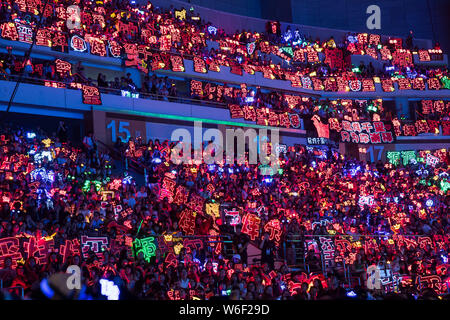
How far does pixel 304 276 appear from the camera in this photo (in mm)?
12172

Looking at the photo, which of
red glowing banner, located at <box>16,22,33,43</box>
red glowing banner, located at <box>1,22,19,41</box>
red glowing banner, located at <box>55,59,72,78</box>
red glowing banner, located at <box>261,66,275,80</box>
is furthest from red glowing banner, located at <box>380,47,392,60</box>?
red glowing banner, located at <box>1,22,19,41</box>

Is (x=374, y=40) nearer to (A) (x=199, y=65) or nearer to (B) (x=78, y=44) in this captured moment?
(A) (x=199, y=65)

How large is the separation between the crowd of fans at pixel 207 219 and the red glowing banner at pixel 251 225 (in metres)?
0.24

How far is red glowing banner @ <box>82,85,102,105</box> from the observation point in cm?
2164

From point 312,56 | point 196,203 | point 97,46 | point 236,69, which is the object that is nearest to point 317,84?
point 312,56

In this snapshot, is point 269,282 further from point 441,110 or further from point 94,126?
point 441,110

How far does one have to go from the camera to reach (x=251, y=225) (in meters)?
14.2

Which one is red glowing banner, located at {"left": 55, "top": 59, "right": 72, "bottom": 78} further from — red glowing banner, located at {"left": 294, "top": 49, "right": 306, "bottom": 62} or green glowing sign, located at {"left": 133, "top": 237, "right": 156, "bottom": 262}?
red glowing banner, located at {"left": 294, "top": 49, "right": 306, "bottom": 62}

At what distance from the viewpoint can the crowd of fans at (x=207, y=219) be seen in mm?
10305

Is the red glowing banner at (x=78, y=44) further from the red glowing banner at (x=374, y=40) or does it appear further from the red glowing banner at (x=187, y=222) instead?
the red glowing banner at (x=374, y=40)

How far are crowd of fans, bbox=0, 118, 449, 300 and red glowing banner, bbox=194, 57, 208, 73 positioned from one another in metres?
5.63

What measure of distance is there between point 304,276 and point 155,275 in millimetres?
3484

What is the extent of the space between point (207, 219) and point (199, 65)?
13.6 m

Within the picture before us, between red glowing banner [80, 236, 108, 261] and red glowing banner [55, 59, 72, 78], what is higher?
red glowing banner [55, 59, 72, 78]
